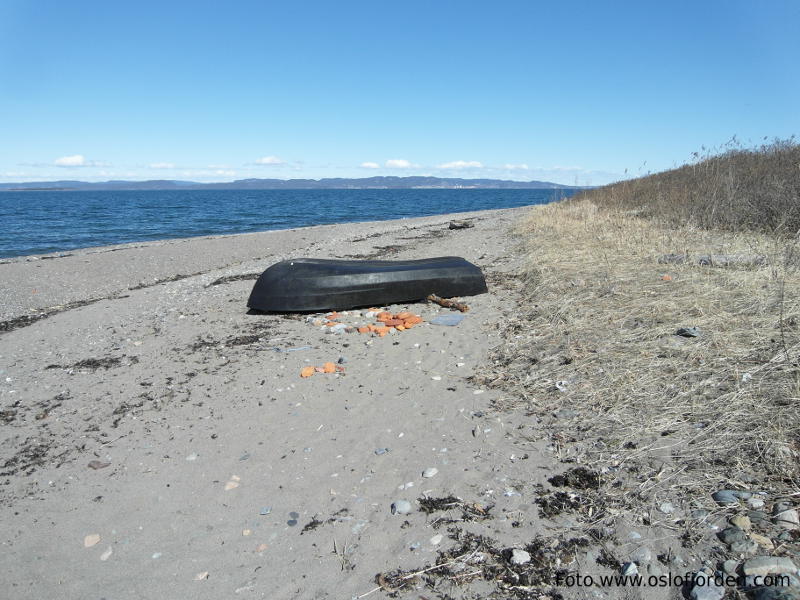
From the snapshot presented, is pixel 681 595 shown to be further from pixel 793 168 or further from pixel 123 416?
pixel 793 168

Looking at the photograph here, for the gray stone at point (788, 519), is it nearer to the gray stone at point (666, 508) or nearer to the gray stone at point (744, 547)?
the gray stone at point (744, 547)

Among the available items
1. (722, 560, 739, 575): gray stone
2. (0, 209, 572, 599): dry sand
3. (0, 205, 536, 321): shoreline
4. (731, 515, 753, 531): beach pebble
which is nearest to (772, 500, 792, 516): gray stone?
(731, 515, 753, 531): beach pebble

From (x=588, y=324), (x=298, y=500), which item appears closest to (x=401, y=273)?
(x=588, y=324)

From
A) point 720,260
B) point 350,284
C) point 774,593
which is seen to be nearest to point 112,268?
point 350,284

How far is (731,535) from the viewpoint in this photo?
92.9 inches

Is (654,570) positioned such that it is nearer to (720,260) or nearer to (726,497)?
(726,497)

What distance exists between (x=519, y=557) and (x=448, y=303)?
4.47 m

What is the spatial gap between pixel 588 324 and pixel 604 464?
232cm

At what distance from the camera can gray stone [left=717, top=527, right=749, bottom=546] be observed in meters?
2.33

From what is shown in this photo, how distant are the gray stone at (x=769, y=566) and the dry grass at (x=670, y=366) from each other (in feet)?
1.78

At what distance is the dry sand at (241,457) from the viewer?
2.68 metres

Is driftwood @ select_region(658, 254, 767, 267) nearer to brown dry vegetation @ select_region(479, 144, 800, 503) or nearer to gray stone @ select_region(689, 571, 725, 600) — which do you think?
brown dry vegetation @ select_region(479, 144, 800, 503)

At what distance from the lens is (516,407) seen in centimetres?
393

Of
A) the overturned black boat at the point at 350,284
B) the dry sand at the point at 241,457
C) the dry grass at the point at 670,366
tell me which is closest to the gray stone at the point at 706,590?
the dry grass at the point at 670,366
